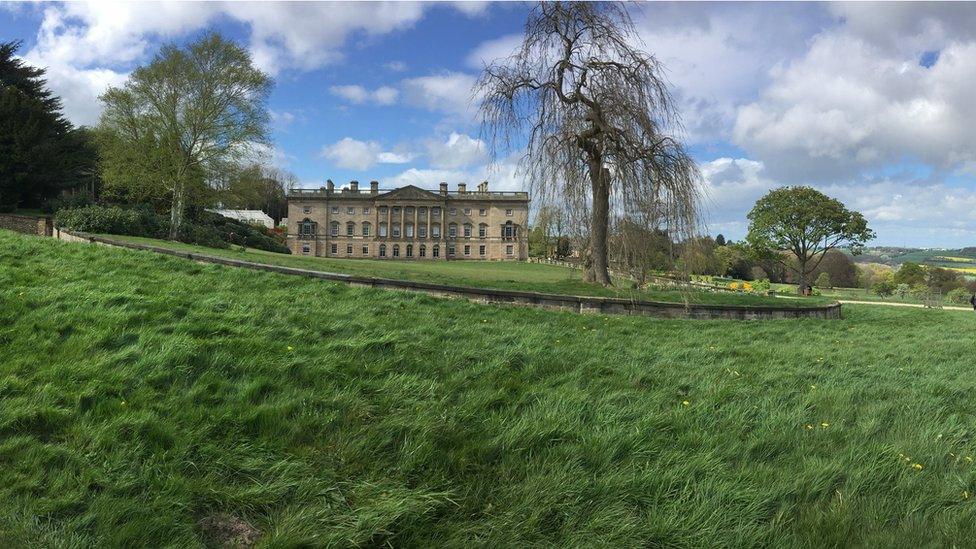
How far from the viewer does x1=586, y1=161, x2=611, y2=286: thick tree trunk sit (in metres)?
13.1

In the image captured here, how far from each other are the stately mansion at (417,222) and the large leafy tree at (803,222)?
146 feet

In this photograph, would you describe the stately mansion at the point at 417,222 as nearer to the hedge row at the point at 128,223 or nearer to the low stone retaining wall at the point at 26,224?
the hedge row at the point at 128,223

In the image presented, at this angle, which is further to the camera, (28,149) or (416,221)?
(416,221)

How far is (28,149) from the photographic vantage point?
2905 cm

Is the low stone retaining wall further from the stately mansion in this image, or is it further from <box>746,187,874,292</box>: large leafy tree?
the stately mansion

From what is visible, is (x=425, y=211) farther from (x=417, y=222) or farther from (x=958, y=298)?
(x=958, y=298)

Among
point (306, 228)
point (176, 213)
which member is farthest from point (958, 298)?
point (306, 228)

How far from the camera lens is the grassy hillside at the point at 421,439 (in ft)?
8.74

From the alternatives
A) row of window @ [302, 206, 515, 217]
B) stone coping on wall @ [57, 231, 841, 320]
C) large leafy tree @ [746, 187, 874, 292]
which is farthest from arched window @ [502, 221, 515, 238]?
stone coping on wall @ [57, 231, 841, 320]

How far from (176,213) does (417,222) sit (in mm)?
54548

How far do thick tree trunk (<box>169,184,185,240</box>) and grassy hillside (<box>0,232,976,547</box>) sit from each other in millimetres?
24447

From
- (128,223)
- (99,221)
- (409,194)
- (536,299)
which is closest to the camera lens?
(536,299)

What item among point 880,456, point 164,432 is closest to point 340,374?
point 164,432

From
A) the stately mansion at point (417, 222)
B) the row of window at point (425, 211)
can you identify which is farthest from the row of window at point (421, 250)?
the row of window at point (425, 211)
